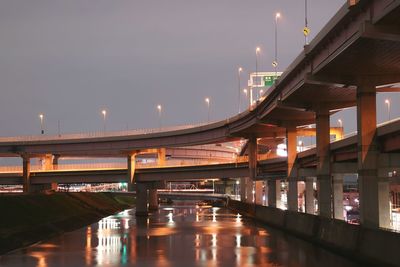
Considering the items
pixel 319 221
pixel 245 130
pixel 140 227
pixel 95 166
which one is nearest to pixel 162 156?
pixel 95 166

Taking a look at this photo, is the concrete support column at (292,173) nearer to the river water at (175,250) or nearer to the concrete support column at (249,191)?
the river water at (175,250)

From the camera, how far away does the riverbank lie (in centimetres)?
5803

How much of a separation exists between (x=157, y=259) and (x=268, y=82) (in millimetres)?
50569

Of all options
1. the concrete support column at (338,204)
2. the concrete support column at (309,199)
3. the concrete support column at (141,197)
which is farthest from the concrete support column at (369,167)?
the concrete support column at (141,197)

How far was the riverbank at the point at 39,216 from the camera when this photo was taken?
58.0 metres

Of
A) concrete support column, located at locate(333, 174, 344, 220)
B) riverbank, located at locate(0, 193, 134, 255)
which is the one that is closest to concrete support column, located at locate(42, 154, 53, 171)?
riverbank, located at locate(0, 193, 134, 255)

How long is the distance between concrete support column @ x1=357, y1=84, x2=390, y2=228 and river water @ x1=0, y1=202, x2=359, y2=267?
12.4 feet

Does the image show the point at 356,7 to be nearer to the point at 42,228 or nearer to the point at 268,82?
the point at 42,228

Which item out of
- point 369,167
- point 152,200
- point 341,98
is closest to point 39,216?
point 341,98

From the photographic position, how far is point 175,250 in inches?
1996

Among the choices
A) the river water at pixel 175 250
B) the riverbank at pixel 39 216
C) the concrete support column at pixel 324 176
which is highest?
the concrete support column at pixel 324 176

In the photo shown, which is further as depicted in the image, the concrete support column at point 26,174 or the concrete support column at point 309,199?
the concrete support column at point 26,174

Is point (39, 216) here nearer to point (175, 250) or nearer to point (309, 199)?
point (175, 250)

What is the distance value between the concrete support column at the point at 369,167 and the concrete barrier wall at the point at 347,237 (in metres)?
1.49
